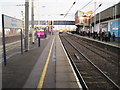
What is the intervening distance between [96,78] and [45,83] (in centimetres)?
303

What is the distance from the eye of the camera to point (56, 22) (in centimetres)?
10944

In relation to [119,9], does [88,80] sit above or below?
below

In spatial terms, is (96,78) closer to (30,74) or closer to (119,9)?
(30,74)

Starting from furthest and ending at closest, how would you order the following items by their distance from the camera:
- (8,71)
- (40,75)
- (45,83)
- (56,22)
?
(56,22), (8,71), (40,75), (45,83)

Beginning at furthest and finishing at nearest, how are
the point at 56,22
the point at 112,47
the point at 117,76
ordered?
the point at 56,22 → the point at 112,47 → the point at 117,76

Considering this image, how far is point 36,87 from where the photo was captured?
18.0ft

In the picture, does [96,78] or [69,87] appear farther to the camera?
[96,78]

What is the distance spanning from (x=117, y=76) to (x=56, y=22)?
336ft

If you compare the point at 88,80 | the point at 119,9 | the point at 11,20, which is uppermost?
the point at 119,9

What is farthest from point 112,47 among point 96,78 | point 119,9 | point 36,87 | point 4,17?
point 36,87

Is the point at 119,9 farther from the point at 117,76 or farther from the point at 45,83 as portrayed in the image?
the point at 45,83

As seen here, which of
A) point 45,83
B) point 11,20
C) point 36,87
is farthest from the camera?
point 11,20

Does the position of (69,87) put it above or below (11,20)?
below

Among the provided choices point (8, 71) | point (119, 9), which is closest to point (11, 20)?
point (8, 71)
